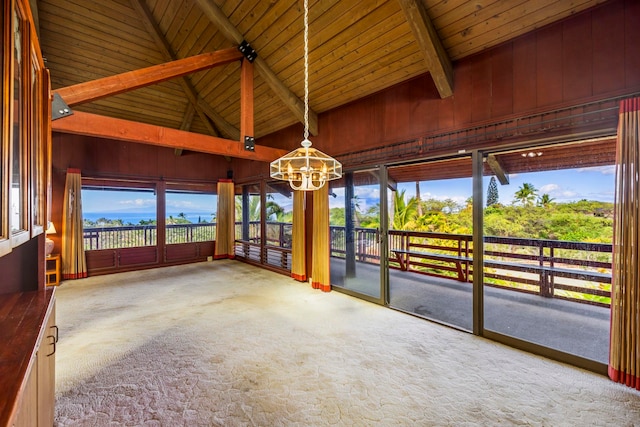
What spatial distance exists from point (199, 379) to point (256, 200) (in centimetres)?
513

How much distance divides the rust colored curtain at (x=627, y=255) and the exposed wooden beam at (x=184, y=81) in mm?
6216

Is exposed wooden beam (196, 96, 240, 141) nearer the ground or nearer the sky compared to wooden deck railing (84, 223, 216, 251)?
nearer the sky

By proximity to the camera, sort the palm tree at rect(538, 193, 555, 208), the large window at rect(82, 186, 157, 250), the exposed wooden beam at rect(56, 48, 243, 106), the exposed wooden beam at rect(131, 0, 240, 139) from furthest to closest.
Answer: the large window at rect(82, 186, 157, 250), the exposed wooden beam at rect(131, 0, 240, 139), the exposed wooden beam at rect(56, 48, 243, 106), the palm tree at rect(538, 193, 555, 208)

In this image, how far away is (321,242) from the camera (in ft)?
15.5

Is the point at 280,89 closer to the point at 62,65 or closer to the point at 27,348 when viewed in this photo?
the point at 62,65

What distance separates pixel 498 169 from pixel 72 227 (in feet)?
24.8

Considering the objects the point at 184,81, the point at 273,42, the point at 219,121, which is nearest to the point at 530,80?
the point at 273,42

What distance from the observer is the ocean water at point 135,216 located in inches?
235

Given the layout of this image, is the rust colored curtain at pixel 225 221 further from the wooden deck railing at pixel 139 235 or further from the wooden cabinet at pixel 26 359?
the wooden cabinet at pixel 26 359

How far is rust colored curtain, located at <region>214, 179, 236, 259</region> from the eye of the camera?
24.4ft

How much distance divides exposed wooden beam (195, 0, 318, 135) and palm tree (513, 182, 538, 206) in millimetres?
3227

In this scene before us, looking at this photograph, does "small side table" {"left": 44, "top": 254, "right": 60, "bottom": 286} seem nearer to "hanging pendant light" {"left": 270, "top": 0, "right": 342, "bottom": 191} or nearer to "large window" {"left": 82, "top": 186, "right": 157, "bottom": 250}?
"large window" {"left": 82, "top": 186, "right": 157, "bottom": 250}

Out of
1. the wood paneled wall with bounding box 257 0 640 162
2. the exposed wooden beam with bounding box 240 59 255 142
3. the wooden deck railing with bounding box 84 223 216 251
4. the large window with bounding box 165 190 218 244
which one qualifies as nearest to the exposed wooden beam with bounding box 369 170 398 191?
the wood paneled wall with bounding box 257 0 640 162

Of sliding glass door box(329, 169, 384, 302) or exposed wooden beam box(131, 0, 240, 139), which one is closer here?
sliding glass door box(329, 169, 384, 302)
